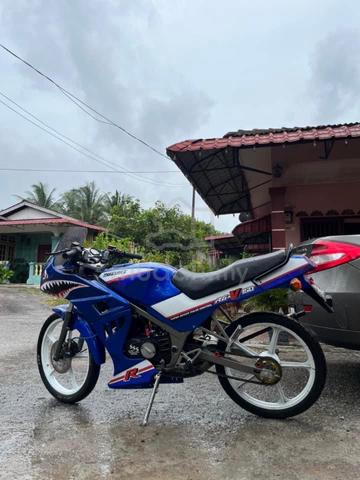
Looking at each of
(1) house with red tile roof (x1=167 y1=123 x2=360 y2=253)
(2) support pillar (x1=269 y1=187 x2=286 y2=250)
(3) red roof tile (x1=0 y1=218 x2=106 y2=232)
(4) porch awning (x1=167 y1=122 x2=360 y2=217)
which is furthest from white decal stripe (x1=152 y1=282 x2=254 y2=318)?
(3) red roof tile (x1=0 y1=218 x2=106 y2=232)

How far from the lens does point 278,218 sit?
720 cm

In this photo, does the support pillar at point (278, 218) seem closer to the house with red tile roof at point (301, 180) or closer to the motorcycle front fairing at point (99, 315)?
the house with red tile roof at point (301, 180)

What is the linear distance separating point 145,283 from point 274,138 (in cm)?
375

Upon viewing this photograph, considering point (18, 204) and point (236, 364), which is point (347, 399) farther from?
point (18, 204)

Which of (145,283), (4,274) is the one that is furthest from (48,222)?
(145,283)

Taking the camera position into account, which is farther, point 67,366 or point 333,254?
point 67,366

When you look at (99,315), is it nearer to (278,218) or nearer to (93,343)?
(93,343)

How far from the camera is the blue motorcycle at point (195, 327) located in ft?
8.62

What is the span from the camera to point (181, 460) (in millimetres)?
2199

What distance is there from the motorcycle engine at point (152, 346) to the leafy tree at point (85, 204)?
25825mm

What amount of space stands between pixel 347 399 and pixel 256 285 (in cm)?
A: 134

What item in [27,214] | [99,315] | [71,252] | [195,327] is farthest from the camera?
[27,214]

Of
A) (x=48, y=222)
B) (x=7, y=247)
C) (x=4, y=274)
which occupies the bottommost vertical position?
(x=4, y=274)

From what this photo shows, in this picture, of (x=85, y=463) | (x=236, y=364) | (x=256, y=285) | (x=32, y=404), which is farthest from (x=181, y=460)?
(x=32, y=404)
